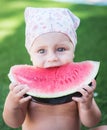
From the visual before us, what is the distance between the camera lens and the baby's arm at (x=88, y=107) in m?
2.14

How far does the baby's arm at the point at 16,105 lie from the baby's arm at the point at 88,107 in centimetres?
27

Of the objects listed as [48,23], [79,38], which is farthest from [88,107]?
[79,38]

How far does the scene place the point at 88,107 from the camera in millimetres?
2215

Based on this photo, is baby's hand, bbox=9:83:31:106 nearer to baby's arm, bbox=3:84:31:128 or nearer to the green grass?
baby's arm, bbox=3:84:31:128

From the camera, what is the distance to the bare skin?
216 cm

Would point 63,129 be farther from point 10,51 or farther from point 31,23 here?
point 10,51

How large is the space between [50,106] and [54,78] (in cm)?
15

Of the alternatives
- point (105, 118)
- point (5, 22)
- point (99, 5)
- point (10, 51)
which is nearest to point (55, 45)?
point (105, 118)

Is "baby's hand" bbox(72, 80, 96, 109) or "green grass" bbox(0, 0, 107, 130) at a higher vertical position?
"baby's hand" bbox(72, 80, 96, 109)

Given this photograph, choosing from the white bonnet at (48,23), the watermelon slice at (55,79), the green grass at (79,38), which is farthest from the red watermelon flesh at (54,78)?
the green grass at (79,38)

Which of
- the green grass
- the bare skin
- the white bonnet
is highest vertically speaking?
the white bonnet

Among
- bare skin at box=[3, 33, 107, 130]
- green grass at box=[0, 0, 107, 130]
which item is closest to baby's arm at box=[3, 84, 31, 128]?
bare skin at box=[3, 33, 107, 130]

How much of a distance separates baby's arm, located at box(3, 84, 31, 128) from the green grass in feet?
2.73

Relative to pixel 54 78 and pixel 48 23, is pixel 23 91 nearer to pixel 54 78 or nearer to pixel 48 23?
pixel 54 78
